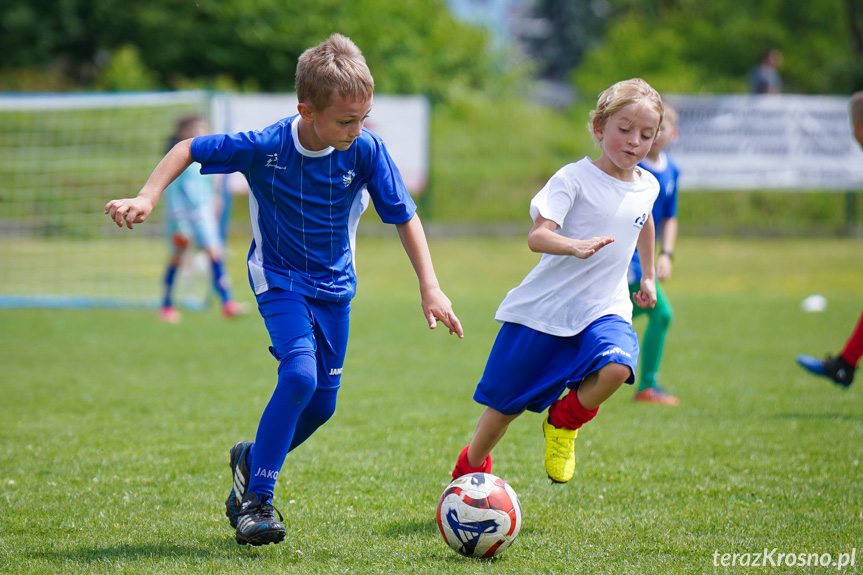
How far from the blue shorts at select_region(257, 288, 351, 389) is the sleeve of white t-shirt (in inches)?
34.9

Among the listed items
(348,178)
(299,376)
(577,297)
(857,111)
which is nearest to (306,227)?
(348,178)

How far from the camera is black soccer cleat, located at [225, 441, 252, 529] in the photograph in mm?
3732

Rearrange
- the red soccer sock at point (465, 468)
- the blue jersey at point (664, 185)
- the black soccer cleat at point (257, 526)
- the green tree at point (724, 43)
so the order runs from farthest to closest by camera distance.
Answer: the green tree at point (724, 43) < the blue jersey at point (664, 185) < the red soccer sock at point (465, 468) < the black soccer cleat at point (257, 526)

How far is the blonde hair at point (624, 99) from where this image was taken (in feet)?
12.8

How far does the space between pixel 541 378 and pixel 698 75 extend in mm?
29074

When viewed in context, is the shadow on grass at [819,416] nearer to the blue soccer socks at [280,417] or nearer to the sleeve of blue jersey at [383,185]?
the sleeve of blue jersey at [383,185]

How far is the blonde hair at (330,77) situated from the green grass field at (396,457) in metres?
1.73

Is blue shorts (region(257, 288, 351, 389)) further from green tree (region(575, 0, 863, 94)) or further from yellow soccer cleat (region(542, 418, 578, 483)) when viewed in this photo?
green tree (region(575, 0, 863, 94))

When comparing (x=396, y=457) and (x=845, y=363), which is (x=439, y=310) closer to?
(x=396, y=457)

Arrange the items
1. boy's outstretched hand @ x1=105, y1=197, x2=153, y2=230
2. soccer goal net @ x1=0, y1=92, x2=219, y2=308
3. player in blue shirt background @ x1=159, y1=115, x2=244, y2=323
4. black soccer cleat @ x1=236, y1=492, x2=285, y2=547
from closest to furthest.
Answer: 1. boy's outstretched hand @ x1=105, y1=197, x2=153, y2=230
2. black soccer cleat @ x1=236, y1=492, x2=285, y2=547
3. player in blue shirt background @ x1=159, y1=115, x2=244, y2=323
4. soccer goal net @ x1=0, y1=92, x2=219, y2=308

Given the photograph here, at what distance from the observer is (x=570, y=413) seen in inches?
153

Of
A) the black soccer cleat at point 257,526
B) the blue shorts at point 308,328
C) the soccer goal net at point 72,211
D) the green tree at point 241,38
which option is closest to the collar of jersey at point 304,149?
the blue shorts at point 308,328

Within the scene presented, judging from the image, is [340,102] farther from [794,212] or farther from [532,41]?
[532,41]

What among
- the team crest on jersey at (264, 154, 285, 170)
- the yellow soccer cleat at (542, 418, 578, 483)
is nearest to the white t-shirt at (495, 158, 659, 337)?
the yellow soccer cleat at (542, 418, 578, 483)
